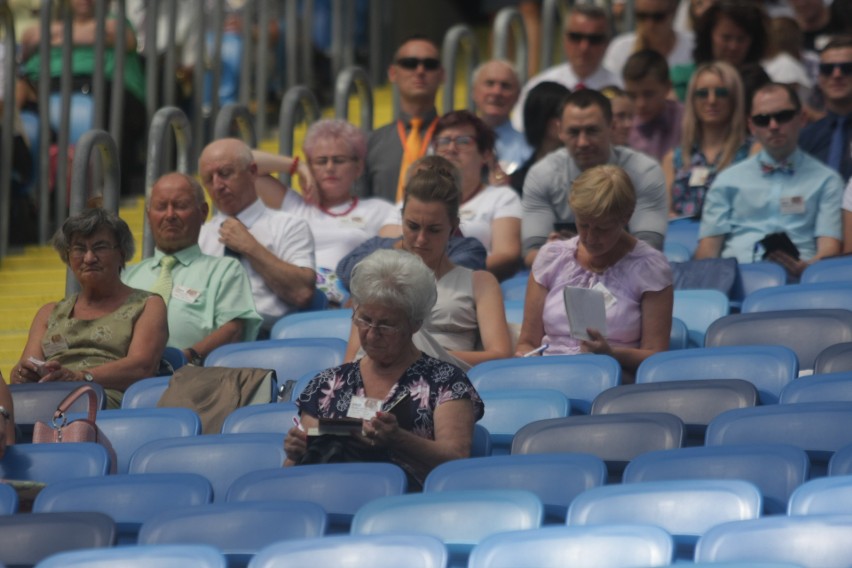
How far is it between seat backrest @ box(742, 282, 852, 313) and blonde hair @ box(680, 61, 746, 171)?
166 centimetres

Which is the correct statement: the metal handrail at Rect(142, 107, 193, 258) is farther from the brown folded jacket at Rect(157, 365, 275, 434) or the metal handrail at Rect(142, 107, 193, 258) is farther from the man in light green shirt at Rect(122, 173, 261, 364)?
the brown folded jacket at Rect(157, 365, 275, 434)

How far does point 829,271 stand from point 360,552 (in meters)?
2.98

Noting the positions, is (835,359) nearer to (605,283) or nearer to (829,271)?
(605,283)

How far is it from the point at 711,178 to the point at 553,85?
808mm

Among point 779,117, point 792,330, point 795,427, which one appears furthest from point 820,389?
point 779,117

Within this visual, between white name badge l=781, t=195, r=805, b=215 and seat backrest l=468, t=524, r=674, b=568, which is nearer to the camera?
seat backrest l=468, t=524, r=674, b=568

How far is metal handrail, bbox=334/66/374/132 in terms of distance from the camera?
8.01 meters

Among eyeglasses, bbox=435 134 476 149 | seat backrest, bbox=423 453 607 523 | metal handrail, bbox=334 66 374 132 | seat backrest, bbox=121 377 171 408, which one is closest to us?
seat backrest, bbox=423 453 607 523

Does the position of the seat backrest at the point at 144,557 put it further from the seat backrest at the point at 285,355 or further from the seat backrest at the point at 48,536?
the seat backrest at the point at 285,355

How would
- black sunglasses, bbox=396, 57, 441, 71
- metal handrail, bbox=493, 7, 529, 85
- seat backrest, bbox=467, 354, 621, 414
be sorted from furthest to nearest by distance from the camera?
metal handrail, bbox=493, 7, 529, 85
black sunglasses, bbox=396, 57, 441, 71
seat backrest, bbox=467, 354, 621, 414


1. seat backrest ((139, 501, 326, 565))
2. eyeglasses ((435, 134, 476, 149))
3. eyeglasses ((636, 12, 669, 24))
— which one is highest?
eyeglasses ((636, 12, 669, 24))

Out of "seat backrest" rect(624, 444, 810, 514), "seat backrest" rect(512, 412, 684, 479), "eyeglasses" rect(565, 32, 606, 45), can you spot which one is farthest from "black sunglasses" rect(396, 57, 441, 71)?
"seat backrest" rect(624, 444, 810, 514)

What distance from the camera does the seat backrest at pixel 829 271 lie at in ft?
19.2

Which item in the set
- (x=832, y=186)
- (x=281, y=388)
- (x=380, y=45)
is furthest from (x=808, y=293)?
(x=380, y=45)
